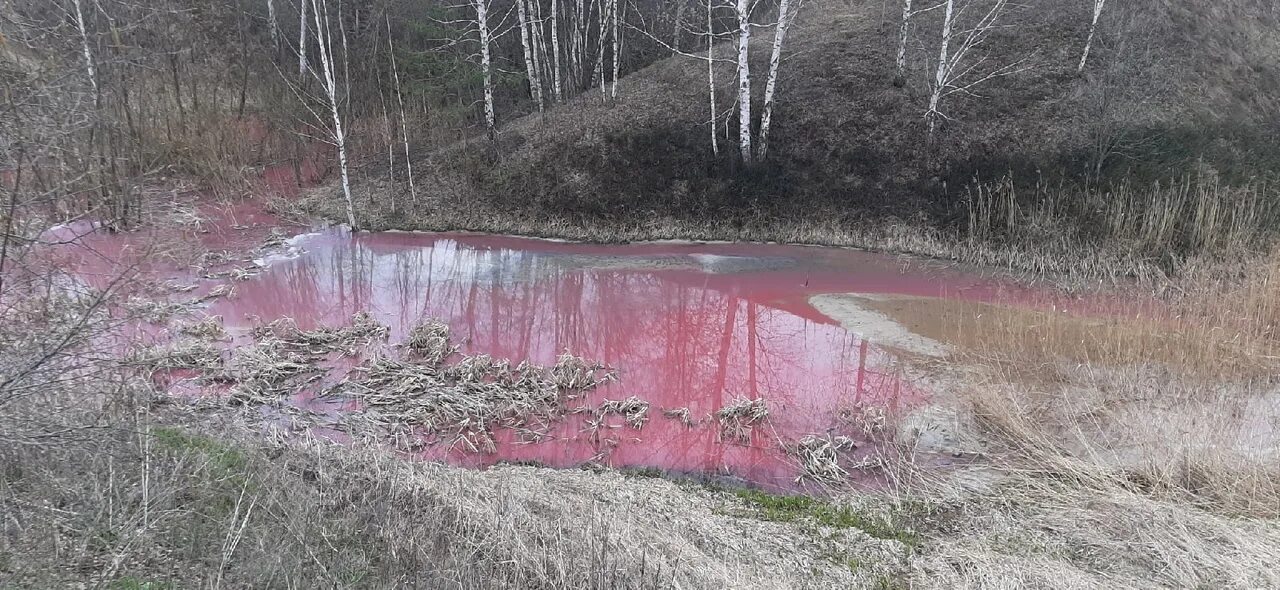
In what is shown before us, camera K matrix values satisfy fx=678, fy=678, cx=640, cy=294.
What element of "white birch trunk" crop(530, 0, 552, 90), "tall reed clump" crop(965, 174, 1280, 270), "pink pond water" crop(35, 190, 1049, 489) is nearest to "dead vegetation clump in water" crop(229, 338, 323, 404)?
"pink pond water" crop(35, 190, 1049, 489)

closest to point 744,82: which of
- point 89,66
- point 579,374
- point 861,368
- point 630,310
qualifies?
point 630,310

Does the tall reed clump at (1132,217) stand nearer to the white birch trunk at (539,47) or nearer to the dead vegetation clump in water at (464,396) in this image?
the dead vegetation clump in water at (464,396)

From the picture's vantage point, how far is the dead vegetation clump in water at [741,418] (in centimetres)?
710

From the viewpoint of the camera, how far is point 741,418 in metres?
7.31

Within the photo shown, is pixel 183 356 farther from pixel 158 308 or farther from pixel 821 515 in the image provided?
pixel 821 515

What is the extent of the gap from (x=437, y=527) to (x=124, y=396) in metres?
2.93

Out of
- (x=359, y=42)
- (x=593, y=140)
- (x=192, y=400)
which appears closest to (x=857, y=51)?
(x=593, y=140)

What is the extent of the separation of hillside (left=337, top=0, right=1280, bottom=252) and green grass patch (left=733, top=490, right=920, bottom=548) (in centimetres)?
862

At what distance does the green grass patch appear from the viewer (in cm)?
521

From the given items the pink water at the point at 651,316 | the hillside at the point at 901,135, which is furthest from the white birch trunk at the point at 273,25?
the pink water at the point at 651,316

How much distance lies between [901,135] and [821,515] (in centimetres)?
1151

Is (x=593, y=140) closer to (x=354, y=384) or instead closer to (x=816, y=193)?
(x=816, y=193)

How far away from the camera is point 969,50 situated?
56.5 ft

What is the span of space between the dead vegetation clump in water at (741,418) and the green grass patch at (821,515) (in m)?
0.95
